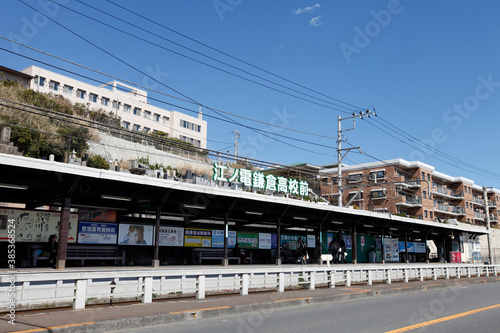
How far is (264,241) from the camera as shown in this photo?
86.8ft

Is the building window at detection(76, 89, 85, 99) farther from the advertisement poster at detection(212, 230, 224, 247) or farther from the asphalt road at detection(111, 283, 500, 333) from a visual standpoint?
the asphalt road at detection(111, 283, 500, 333)

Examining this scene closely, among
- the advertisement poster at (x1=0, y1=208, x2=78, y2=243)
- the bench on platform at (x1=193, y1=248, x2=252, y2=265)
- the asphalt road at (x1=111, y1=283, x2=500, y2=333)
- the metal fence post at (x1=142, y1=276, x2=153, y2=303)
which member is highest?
the advertisement poster at (x1=0, y1=208, x2=78, y2=243)

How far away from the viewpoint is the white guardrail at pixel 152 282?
9.59m

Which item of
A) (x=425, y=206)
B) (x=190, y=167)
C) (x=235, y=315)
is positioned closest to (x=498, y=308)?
(x=235, y=315)

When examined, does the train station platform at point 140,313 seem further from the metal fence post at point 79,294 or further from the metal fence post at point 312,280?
the metal fence post at point 312,280

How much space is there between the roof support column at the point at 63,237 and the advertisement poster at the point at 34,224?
1864 millimetres

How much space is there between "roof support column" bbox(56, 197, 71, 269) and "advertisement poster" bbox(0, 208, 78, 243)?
186 cm

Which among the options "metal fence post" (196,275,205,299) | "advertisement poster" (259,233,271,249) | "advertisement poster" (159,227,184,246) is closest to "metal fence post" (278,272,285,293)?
"metal fence post" (196,275,205,299)

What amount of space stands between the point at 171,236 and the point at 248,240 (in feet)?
18.2

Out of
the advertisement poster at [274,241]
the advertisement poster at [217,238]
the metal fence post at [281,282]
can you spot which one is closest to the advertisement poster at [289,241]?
the advertisement poster at [274,241]

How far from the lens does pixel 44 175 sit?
53.1 ft

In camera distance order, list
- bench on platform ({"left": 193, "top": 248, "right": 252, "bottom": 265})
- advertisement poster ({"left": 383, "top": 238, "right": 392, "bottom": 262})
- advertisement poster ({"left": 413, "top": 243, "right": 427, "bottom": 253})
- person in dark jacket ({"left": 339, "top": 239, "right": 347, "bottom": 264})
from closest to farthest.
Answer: bench on platform ({"left": 193, "top": 248, "right": 252, "bottom": 265}) < person in dark jacket ({"left": 339, "top": 239, "right": 347, "bottom": 264}) < advertisement poster ({"left": 383, "top": 238, "right": 392, "bottom": 262}) < advertisement poster ({"left": 413, "top": 243, "right": 427, "bottom": 253})

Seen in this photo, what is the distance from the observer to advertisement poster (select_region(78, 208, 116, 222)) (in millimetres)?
18894

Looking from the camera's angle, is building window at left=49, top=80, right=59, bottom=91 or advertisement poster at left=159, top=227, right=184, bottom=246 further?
building window at left=49, top=80, right=59, bottom=91
